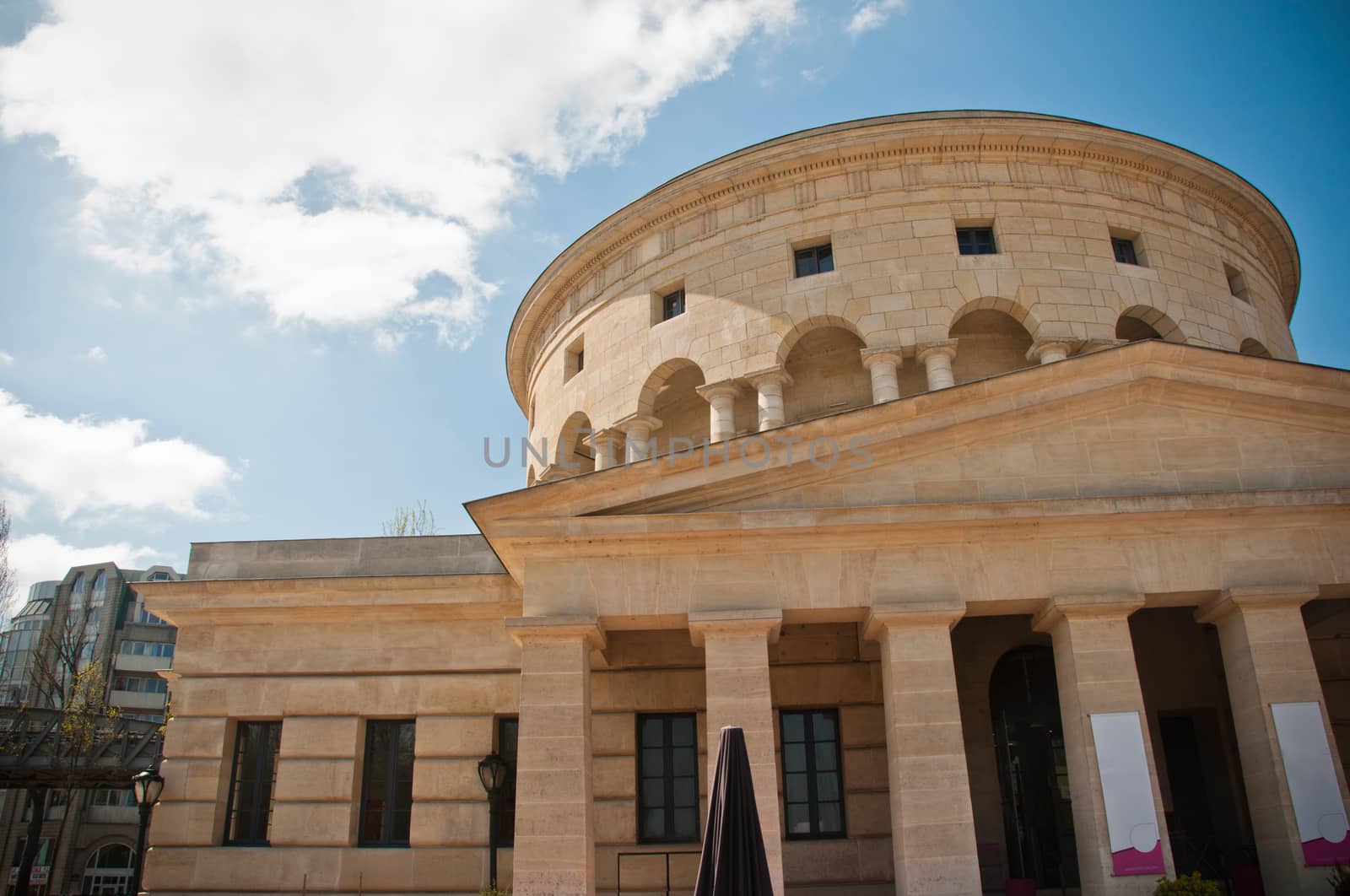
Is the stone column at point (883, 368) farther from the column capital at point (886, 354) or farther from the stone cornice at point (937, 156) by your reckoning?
the stone cornice at point (937, 156)

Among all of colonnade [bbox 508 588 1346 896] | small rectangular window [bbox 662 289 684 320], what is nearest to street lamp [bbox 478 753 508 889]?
colonnade [bbox 508 588 1346 896]

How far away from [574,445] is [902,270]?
35.9 ft

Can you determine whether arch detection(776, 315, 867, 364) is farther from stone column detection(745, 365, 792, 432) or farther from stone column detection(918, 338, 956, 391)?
stone column detection(918, 338, 956, 391)

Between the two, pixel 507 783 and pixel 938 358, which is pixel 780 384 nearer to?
pixel 938 358

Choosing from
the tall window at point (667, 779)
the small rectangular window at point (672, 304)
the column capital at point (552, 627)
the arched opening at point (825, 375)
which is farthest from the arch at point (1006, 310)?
the column capital at point (552, 627)

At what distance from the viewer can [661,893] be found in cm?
1859

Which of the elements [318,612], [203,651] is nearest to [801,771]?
[318,612]

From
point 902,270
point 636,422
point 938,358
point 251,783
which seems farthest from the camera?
point 636,422

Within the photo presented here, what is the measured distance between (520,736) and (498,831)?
15.2 feet

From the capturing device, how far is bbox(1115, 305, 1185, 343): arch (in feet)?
83.3

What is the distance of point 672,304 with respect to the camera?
28.7m

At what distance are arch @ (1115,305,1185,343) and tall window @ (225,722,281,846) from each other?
21.5 metres

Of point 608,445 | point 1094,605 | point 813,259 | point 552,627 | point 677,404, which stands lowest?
point 552,627

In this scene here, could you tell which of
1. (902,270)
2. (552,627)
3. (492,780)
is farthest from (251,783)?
(902,270)
